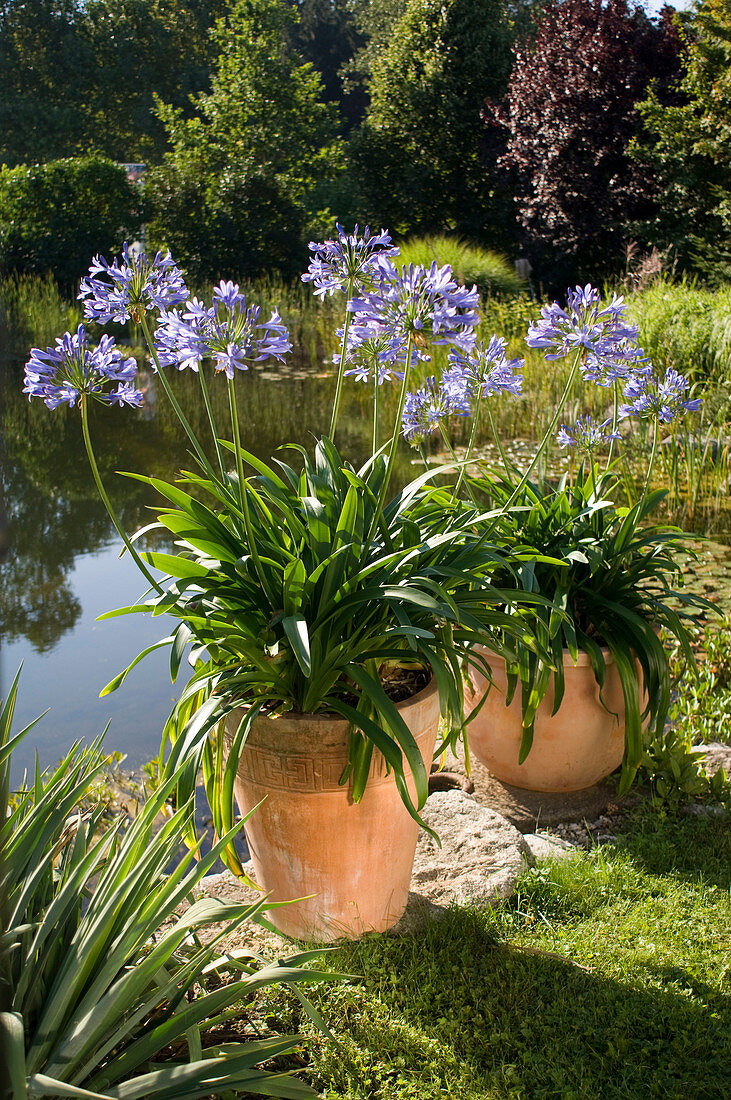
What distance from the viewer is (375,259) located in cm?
214

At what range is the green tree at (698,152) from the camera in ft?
34.8

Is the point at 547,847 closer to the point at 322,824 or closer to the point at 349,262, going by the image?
the point at 322,824

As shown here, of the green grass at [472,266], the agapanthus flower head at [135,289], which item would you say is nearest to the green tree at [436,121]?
the green grass at [472,266]

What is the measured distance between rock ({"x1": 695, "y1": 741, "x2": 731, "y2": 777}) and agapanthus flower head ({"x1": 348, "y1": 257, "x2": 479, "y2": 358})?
1.77 m

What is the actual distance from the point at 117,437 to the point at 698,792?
21.8 ft

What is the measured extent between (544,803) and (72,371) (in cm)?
197

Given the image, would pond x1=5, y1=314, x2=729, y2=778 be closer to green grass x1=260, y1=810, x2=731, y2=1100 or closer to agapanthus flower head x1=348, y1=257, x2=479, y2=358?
agapanthus flower head x1=348, y1=257, x2=479, y2=358

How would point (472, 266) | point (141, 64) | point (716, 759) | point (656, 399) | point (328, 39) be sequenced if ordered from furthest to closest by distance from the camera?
point (328, 39)
point (141, 64)
point (472, 266)
point (656, 399)
point (716, 759)

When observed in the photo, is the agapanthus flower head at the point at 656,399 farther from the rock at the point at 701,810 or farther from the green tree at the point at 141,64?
the green tree at the point at 141,64

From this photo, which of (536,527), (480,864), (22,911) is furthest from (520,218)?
(22,911)

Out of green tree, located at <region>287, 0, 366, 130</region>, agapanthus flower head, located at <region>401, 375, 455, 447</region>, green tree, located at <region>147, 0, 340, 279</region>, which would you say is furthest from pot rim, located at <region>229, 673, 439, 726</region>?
green tree, located at <region>287, 0, 366, 130</region>

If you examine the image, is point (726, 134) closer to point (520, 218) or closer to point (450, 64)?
point (520, 218)

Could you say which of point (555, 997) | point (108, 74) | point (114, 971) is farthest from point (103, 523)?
point (108, 74)

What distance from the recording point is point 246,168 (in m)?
15.1
